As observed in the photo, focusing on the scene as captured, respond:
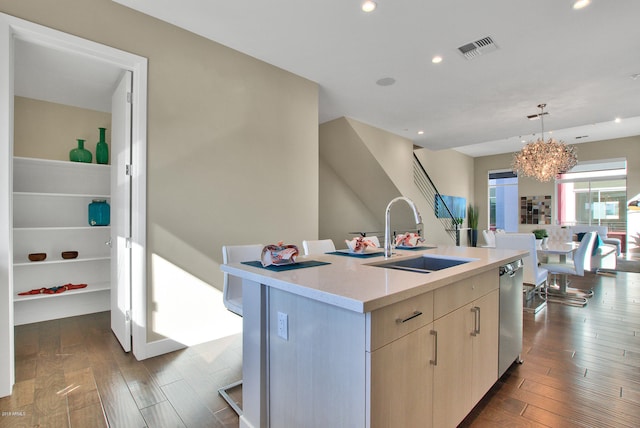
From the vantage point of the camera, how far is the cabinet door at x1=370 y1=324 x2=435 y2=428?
3.64ft

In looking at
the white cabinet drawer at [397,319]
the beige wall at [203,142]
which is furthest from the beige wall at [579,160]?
the white cabinet drawer at [397,319]

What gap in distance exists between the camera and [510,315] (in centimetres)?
227

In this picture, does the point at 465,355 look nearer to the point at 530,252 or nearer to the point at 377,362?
the point at 377,362

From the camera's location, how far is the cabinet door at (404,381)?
111cm

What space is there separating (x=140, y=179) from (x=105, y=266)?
204 cm

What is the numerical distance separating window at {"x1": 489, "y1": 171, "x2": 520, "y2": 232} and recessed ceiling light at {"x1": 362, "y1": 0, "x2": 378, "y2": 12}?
30.5 feet

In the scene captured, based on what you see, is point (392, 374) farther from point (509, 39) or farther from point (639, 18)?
point (639, 18)

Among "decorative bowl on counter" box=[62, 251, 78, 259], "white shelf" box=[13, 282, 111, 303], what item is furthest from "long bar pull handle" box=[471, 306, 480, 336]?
"decorative bowl on counter" box=[62, 251, 78, 259]

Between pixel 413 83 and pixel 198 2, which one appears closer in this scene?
pixel 198 2

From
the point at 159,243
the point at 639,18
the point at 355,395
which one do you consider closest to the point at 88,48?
the point at 159,243

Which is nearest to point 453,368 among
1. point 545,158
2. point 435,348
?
point 435,348

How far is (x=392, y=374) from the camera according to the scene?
3.84 feet

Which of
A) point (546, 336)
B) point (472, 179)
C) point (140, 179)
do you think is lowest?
point (546, 336)

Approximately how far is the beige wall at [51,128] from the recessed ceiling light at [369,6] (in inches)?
135
